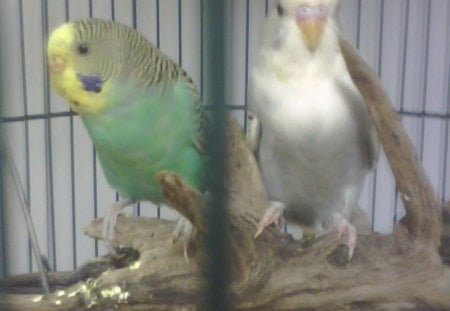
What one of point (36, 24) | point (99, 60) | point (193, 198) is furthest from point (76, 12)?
point (193, 198)

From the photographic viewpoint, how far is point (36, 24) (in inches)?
48.1

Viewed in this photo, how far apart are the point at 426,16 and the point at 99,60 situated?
2.17 ft

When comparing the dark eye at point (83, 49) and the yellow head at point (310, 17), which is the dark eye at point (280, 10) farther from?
the dark eye at point (83, 49)

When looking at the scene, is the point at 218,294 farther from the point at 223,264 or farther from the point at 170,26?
the point at 170,26

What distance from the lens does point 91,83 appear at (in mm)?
771

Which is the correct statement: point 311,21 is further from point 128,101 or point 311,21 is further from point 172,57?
point 172,57

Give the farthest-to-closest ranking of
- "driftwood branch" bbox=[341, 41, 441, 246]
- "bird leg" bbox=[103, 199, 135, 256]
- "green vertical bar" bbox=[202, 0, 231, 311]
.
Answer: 1. "bird leg" bbox=[103, 199, 135, 256]
2. "driftwood branch" bbox=[341, 41, 441, 246]
3. "green vertical bar" bbox=[202, 0, 231, 311]

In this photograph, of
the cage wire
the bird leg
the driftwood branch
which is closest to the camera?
the driftwood branch

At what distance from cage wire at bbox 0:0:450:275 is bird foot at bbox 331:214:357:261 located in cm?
38

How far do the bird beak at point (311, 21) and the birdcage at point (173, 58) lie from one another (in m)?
Answer: 0.42

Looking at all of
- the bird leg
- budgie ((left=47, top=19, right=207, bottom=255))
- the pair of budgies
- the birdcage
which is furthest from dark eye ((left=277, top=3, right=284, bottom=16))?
the birdcage

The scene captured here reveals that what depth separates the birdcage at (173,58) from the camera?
121cm

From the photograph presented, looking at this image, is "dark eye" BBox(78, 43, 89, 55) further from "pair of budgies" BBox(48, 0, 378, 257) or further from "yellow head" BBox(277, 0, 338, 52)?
"yellow head" BBox(277, 0, 338, 52)

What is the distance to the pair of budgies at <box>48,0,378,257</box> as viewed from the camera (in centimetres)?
76
